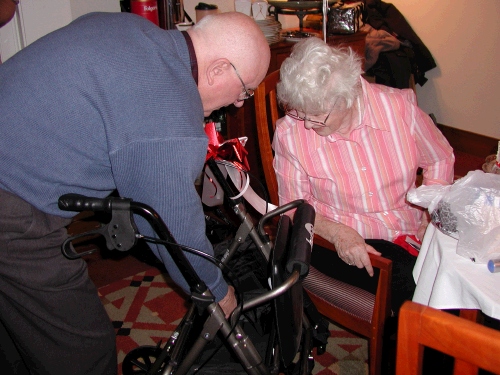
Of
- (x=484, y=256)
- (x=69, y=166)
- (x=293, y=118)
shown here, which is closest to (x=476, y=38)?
(x=293, y=118)

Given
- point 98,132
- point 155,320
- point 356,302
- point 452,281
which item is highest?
point 98,132

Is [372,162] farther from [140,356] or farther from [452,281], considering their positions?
[140,356]

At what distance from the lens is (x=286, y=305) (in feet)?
3.77

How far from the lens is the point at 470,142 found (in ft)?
12.9

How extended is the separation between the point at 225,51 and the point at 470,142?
3.38 m

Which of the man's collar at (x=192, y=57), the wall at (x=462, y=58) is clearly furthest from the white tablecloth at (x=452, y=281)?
the wall at (x=462, y=58)

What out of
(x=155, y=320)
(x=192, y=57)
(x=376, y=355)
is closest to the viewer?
(x=192, y=57)

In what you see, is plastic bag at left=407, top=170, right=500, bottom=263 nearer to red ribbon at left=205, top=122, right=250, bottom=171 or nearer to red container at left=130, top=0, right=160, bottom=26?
red ribbon at left=205, top=122, right=250, bottom=171

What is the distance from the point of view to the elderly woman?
147 cm

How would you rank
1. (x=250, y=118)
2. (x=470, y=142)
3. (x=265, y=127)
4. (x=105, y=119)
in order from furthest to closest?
(x=470, y=142), (x=250, y=118), (x=265, y=127), (x=105, y=119)

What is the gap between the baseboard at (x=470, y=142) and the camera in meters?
3.80

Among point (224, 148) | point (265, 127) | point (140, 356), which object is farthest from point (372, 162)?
point (140, 356)

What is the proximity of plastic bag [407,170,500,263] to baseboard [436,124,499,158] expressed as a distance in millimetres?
2786

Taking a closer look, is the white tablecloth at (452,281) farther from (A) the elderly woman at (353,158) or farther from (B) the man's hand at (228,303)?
(B) the man's hand at (228,303)
